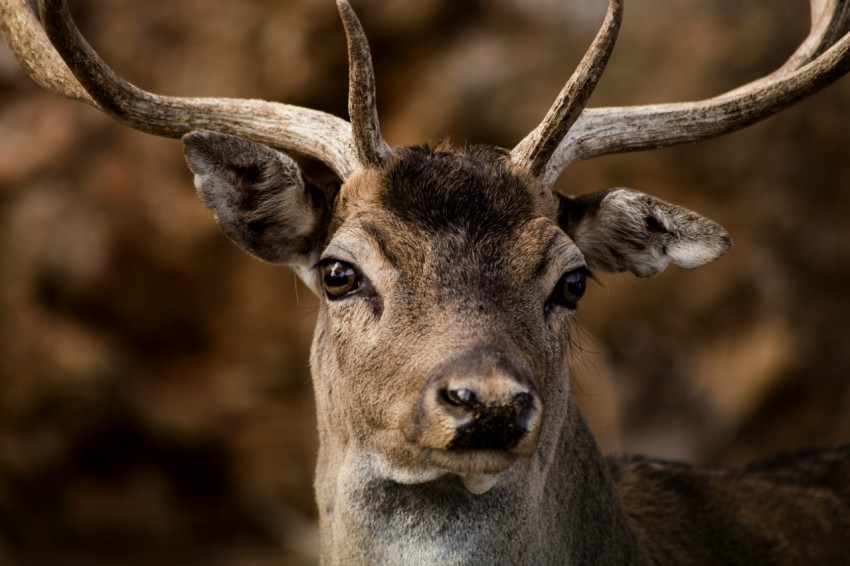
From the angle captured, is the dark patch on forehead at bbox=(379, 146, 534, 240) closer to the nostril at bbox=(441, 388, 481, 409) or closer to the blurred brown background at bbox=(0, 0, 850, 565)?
the nostril at bbox=(441, 388, 481, 409)

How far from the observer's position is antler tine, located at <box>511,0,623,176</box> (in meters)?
4.66

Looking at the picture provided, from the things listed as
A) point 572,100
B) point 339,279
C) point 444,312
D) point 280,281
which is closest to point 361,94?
point 339,279

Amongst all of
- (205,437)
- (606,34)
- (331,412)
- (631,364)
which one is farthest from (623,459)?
(205,437)

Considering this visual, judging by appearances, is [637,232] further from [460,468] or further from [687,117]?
[460,468]

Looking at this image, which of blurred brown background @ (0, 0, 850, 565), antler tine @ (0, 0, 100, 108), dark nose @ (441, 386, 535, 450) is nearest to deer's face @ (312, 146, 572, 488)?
dark nose @ (441, 386, 535, 450)

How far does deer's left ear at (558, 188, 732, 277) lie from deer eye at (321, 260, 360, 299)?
1.06m

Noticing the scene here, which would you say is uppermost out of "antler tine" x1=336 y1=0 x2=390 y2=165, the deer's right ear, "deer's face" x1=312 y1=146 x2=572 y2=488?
"antler tine" x1=336 y1=0 x2=390 y2=165

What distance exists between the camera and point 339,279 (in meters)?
4.63

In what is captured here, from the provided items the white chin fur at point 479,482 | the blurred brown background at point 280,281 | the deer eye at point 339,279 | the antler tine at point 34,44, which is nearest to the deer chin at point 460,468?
the white chin fur at point 479,482

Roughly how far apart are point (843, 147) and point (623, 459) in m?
6.54

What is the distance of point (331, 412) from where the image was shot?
15.7 feet

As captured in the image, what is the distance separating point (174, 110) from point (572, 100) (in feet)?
5.98

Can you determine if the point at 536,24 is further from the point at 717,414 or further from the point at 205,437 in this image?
the point at 205,437

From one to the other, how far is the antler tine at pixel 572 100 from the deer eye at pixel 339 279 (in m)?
0.95
